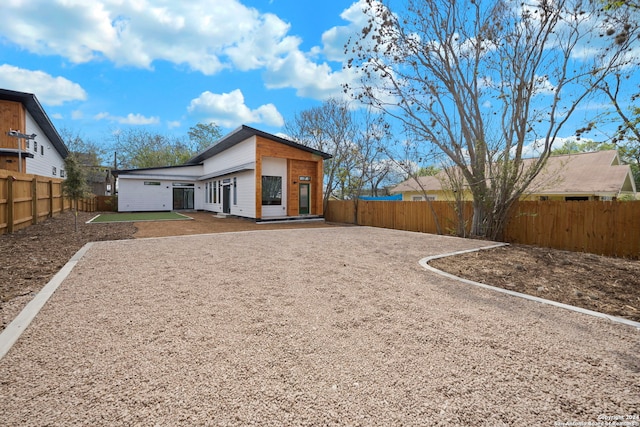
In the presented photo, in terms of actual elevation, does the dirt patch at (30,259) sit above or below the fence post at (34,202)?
below

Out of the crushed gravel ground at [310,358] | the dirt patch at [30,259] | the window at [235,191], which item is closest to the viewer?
the crushed gravel ground at [310,358]

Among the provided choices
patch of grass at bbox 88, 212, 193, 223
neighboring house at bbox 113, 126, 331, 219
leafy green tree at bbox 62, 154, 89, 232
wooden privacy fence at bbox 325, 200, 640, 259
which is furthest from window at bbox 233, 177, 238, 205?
wooden privacy fence at bbox 325, 200, 640, 259

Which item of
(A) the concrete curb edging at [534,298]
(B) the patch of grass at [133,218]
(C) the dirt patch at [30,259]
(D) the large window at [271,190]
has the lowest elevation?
(A) the concrete curb edging at [534,298]

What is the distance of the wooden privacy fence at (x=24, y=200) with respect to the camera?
813cm

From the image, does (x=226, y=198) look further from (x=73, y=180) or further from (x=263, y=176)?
(x=73, y=180)

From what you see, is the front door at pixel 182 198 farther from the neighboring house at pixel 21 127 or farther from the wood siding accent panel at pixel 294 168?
the wood siding accent panel at pixel 294 168

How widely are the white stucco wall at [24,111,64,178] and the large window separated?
12.9m

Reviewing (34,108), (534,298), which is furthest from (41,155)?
(534,298)

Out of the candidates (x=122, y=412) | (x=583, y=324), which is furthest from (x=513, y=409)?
(x=122, y=412)

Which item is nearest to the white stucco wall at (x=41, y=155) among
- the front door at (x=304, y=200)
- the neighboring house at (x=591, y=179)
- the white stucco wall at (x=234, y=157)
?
the white stucco wall at (x=234, y=157)

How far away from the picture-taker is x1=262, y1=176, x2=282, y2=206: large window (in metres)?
14.9

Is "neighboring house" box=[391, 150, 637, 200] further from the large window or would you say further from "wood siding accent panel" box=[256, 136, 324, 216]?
the large window

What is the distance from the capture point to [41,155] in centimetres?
1875

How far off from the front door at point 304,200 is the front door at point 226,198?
15.9 ft
